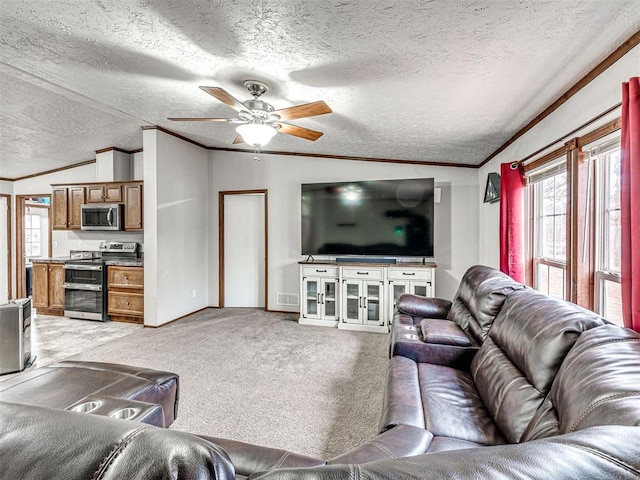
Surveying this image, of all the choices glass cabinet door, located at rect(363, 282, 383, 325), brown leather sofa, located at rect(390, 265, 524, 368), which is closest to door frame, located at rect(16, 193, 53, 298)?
glass cabinet door, located at rect(363, 282, 383, 325)

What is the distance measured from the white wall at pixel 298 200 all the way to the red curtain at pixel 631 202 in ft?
10.5

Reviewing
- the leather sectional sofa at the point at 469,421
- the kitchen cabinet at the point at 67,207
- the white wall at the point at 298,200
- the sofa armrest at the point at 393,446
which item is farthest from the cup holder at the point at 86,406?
the kitchen cabinet at the point at 67,207

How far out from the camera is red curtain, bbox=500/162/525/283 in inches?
125

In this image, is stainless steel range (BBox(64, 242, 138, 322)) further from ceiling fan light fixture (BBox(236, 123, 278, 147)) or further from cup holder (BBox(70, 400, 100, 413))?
cup holder (BBox(70, 400, 100, 413))

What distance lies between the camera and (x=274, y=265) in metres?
5.41

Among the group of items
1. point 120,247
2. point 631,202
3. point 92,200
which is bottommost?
point 120,247

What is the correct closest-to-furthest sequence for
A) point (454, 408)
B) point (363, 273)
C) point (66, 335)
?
point (454, 408)
point (66, 335)
point (363, 273)

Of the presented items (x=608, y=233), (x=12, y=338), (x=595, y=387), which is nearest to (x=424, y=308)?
(x=608, y=233)

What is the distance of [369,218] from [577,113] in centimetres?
269

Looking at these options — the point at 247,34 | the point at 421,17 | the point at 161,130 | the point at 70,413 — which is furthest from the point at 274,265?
the point at 70,413

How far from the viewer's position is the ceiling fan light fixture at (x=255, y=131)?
2625 millimetres

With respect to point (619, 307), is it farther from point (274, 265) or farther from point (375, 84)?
point (274, 265)

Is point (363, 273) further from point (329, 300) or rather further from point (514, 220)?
point (514, 220)

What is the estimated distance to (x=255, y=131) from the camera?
2639 mm
